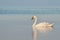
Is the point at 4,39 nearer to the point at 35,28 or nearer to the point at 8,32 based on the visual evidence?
the point at 8,32

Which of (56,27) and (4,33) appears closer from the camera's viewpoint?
(4,33)

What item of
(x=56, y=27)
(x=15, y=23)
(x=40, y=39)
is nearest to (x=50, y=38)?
(x=40, y=39)

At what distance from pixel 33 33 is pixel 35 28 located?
1914mm

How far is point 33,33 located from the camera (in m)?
13.6

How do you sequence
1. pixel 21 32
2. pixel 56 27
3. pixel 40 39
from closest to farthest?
pixel 40 39 → pixel 21 32 → pixel 56 27

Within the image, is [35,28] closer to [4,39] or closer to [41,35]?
[41,35]

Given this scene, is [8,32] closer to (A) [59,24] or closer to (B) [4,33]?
(B) [4,33]

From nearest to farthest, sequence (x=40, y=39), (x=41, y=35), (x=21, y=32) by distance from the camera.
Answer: (x=40, y=39)
(x=41, y=35)
(x=21, y=32)

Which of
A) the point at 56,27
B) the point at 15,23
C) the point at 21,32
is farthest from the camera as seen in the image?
the point at 15,23

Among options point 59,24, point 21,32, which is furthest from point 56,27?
point 21,32

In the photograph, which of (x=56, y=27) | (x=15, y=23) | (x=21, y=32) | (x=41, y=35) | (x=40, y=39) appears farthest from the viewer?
(x=15, y=23)

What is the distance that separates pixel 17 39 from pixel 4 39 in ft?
1.36

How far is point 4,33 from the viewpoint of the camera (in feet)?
43.9

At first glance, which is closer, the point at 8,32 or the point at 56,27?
the point at 8,32
